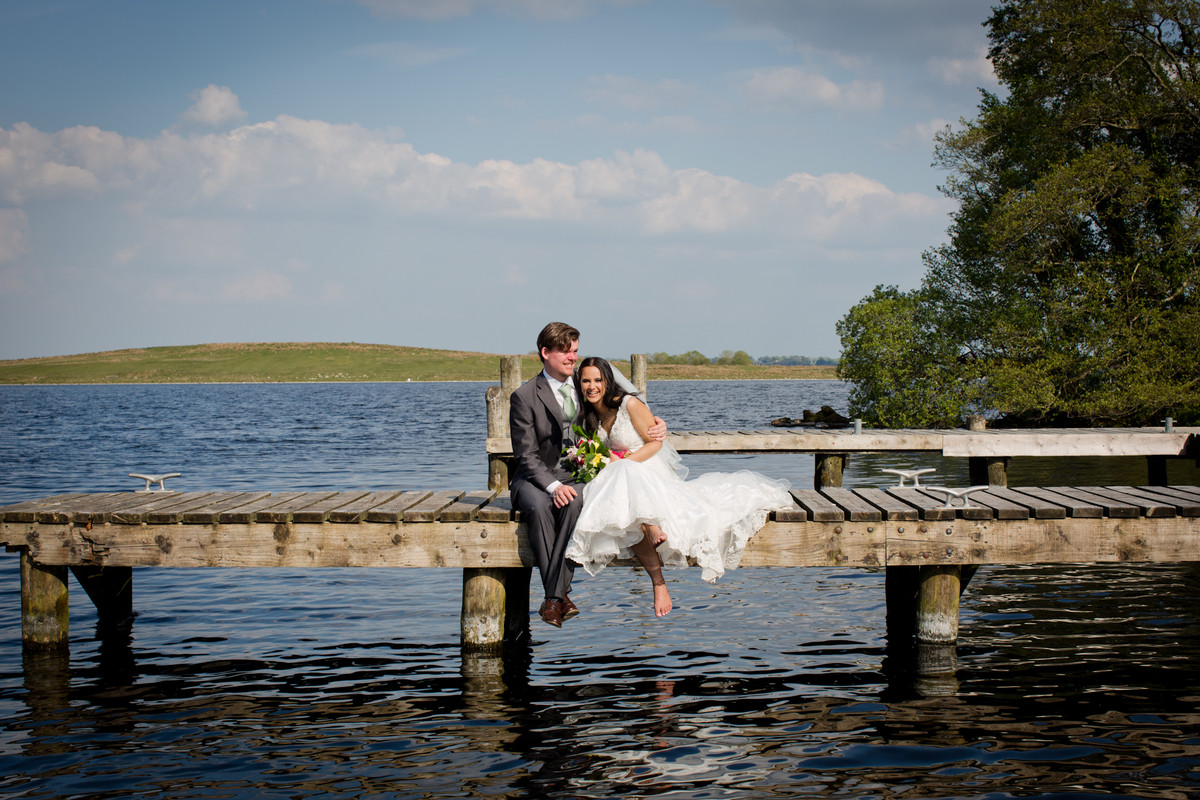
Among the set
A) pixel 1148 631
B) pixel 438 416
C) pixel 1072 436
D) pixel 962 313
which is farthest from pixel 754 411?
pixel 1148 631

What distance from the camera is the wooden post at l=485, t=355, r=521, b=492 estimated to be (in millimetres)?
14297

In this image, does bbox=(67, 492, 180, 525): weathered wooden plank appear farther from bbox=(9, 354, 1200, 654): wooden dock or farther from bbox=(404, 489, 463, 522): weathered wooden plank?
bbox=(404, 489, 463, 522): weathered wooden plank

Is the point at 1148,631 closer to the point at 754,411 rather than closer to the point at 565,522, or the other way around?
the point at 565,522

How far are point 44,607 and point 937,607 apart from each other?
7.18 meters

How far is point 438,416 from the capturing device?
55.8 metres

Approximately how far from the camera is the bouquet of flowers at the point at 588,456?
7047 millimetres

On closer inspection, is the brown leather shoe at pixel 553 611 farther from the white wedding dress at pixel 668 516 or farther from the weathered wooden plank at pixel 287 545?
the weathered wooden plank at pixel 287 545

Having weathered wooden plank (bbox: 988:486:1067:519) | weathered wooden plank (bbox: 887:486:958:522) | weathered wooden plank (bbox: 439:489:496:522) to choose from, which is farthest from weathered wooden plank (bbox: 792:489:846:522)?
weathered wooden plank (bbox: 439:489:496:522)

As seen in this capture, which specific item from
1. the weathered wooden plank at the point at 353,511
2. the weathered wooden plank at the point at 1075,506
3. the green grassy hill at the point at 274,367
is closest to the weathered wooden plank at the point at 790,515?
the weathered wooden plank at the point at 1075,506

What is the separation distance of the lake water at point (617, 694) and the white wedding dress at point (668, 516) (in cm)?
106

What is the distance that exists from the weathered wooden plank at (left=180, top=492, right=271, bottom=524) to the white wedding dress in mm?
2777

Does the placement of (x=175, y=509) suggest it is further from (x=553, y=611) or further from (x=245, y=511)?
(x=553, y=611)

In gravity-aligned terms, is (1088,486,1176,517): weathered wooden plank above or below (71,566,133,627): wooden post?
above

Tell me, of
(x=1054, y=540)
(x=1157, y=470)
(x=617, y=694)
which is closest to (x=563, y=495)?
(x=617, y=694)
